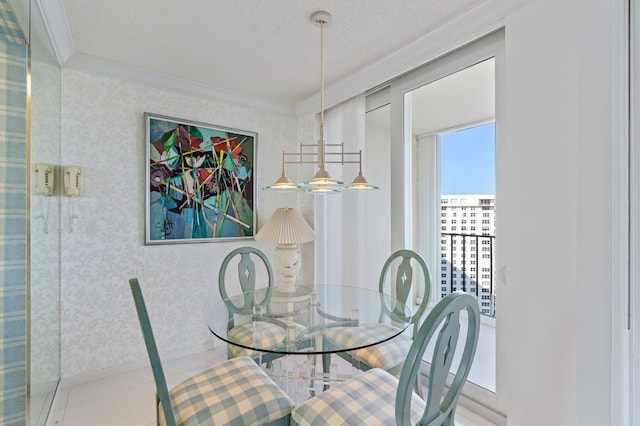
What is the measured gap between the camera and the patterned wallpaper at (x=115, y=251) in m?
2.44

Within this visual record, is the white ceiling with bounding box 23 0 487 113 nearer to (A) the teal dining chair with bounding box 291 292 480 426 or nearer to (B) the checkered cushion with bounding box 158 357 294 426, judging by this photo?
(A) the teal dining chair with bounding box 291 292 480 426

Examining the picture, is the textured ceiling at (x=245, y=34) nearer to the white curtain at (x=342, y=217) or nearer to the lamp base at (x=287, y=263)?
the white curtain at (x=342, y=217)

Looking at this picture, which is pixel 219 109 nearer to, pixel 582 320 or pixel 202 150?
pixel 202 150

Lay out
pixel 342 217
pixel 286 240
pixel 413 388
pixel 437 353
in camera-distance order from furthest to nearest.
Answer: pixel 342 217
pixel 286 240
pixel 413 388
pixel 437 353

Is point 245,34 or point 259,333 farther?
point 245,34

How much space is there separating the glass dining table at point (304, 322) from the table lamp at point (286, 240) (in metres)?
0.17

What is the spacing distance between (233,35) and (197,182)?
4.43ft

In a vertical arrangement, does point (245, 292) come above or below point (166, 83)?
below

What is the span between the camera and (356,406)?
1282mm

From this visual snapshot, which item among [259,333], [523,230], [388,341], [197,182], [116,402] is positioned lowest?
[116,402]

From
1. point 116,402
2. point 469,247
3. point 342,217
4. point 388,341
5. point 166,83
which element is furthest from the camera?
point 469,247

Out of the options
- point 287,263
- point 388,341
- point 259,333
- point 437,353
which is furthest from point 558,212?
point 259,333

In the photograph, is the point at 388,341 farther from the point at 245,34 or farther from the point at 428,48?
the point at 245,34

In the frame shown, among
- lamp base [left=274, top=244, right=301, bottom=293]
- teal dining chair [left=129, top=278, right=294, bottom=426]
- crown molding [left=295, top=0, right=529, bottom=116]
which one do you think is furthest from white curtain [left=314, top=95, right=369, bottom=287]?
teal dining chair [left=129, top=278, right=294, bottom=426]
